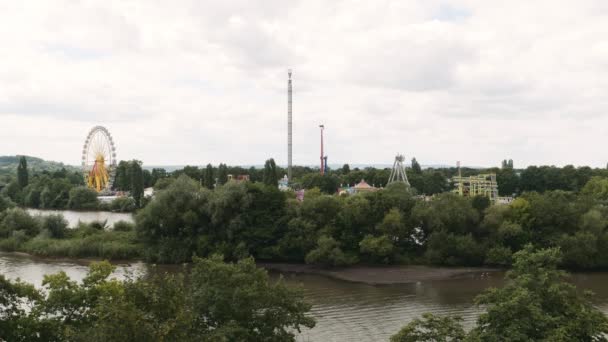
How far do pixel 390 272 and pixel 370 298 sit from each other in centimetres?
546

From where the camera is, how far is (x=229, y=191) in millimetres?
34312

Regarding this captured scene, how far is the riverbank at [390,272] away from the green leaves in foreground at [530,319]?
1549 cm

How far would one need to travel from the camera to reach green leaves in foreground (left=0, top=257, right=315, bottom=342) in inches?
459

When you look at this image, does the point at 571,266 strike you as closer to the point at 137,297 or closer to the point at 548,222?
the point at 548,222

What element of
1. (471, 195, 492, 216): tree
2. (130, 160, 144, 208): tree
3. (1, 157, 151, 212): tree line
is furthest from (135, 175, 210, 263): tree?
(1, 157, 151, 212): tree line

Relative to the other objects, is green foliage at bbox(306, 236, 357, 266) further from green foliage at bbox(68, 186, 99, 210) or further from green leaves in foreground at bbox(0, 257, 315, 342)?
green foliage at bbox(68, 186, 99, 210)

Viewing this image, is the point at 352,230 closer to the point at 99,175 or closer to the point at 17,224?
the point at 17,224

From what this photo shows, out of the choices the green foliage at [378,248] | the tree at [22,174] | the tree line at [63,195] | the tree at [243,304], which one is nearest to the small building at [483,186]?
the green foliage at [378,248]

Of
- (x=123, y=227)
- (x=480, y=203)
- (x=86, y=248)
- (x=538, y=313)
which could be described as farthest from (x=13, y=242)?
(x=538, y=313)

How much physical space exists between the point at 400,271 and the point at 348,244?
3.84m

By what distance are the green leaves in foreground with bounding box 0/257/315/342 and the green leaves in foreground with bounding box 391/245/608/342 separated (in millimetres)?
3065

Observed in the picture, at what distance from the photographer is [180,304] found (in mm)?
11664

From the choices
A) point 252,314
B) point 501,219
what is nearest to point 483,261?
point 501,219

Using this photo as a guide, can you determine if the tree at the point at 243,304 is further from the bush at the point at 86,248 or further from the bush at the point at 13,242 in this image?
the bush at the point at 13,242
